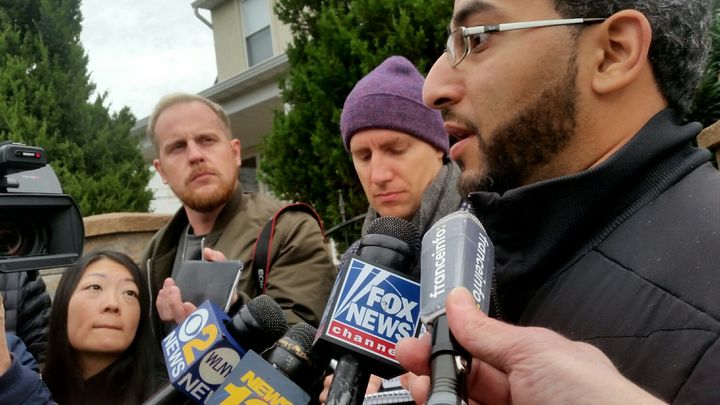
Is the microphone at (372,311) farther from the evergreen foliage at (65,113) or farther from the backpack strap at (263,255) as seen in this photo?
the evergreen foliage at (65,113)

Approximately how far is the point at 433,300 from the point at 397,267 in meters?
0.32

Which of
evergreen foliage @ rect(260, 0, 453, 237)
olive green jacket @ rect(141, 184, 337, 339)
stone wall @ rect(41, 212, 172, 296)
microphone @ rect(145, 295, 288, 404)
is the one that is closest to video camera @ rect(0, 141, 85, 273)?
microphone @ rect(145, 295, 288, 404)

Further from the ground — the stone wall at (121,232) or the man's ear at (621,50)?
the man's ear at (621,50)

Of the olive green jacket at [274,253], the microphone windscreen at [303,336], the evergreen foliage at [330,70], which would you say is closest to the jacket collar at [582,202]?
the microphone windscreen at [303,336]

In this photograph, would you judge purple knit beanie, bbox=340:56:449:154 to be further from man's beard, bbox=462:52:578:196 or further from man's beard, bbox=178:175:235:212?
man's beard, bbox=462:52:578:196

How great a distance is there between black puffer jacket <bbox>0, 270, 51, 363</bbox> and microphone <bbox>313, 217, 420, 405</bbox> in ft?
7.32

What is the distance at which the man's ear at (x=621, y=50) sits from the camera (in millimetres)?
1279

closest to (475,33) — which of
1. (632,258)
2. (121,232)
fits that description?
(632,258)

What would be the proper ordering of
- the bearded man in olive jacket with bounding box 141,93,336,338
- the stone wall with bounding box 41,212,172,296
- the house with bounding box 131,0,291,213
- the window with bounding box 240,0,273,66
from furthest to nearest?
the window with bounding box 240,0,273,66 < the house with bounding box 131,0,291,213 < the stone wall with bounding box 41,212,172,296 < the bearded man in olive jacket with bounding box 141,93,336,338

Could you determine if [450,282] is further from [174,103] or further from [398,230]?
[174,103]

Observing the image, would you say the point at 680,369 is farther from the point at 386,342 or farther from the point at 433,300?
the point at 386,342

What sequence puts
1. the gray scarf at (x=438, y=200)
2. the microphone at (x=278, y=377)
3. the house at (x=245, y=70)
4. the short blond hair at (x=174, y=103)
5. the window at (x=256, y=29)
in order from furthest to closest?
the window at (x=256, y=29) < the house at (x=245, y=70) < the short blond hair at (x=174, y=103) < the gray scarf at (x=438, y=200) < the microphone at (x=278, y=377)

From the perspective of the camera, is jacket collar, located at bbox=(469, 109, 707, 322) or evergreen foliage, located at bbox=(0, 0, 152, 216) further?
evergreen foliage, located at bbox=(0, 0, 152, 216)

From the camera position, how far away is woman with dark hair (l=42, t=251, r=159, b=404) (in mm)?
2541
